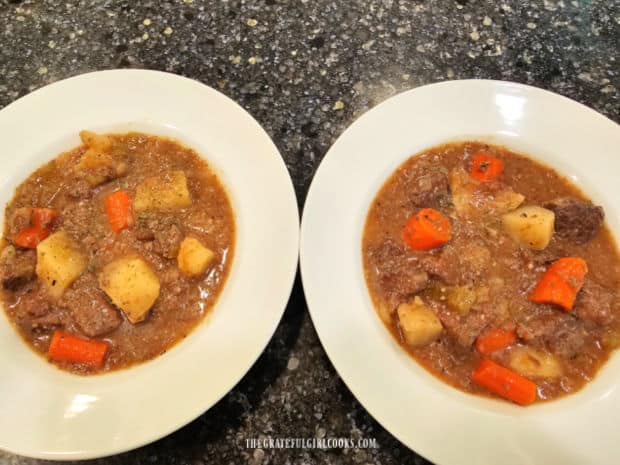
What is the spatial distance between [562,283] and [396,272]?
0.88 m

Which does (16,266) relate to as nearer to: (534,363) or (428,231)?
(428,231)

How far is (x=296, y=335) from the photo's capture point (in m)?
3.08

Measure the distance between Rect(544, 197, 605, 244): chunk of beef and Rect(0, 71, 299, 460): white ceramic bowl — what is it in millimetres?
1484

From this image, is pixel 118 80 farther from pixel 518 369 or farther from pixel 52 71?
pixel 518 369

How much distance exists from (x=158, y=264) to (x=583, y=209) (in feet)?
7.82

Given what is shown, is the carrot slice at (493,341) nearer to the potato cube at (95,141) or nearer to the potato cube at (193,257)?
the potato cube at (193,257)

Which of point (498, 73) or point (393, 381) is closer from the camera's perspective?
point (393, 381)

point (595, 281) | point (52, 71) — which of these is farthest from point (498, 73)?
point (52, 71)

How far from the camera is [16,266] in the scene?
9.32ft

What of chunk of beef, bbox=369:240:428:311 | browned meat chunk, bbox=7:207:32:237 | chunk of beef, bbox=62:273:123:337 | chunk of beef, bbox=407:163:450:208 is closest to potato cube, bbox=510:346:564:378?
chunk of beef, bbox=369:240:428:311

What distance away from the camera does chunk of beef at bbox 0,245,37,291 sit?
2.82 m

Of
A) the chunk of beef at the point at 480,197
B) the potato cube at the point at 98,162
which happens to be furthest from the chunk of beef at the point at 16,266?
the chunk of beef at the point at 480,197

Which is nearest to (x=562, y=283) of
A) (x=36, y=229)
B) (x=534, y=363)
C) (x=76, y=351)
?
(x=534, y=363)

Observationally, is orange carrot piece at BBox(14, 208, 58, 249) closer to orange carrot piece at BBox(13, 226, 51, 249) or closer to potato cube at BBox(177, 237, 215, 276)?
orange carrot piece at BBox(13, 226, 51, 249)
